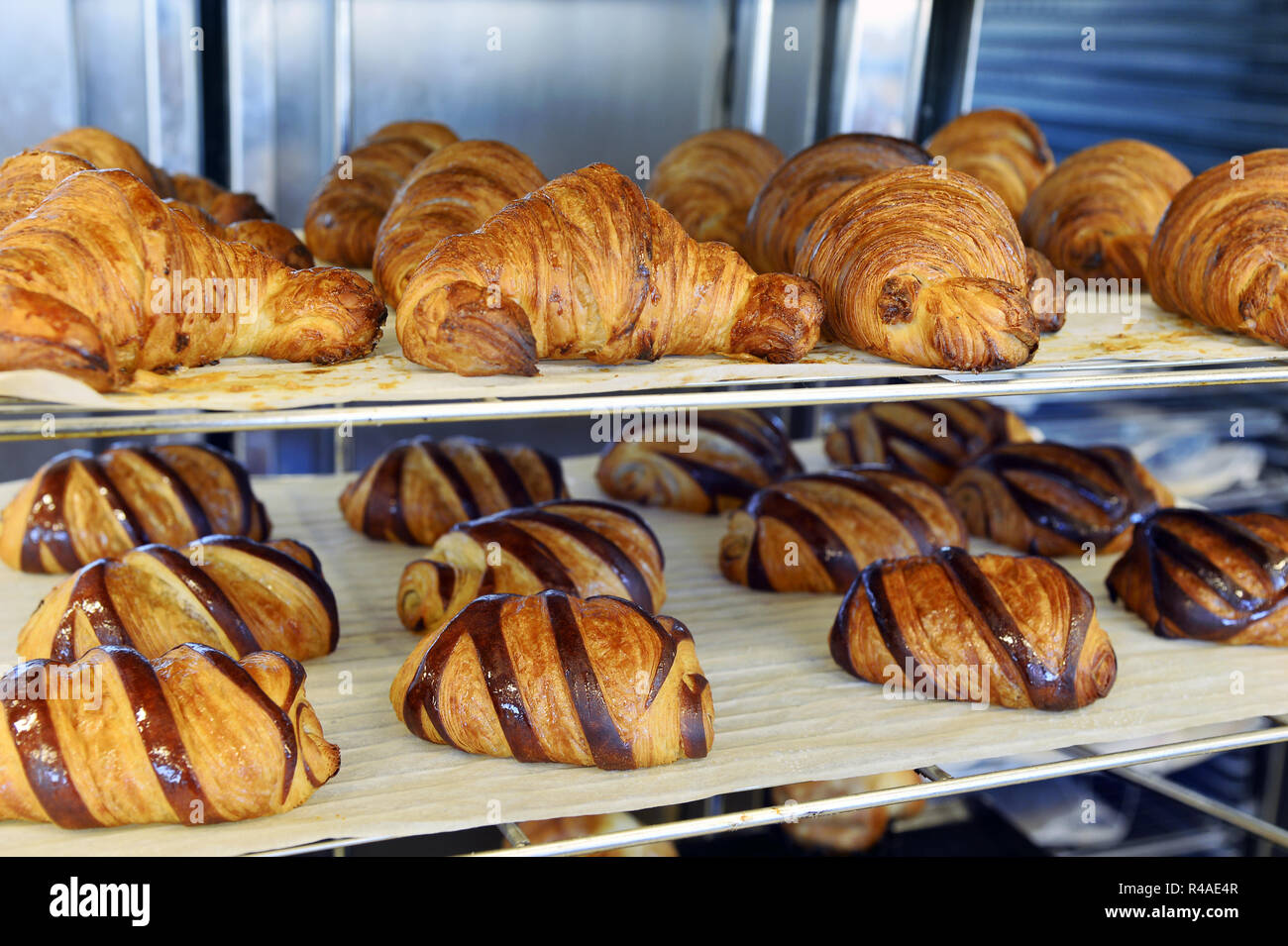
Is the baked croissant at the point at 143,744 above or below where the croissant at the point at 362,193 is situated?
below

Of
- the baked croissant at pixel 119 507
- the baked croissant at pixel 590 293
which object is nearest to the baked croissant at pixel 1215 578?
the baked croissant at pixel 590 293

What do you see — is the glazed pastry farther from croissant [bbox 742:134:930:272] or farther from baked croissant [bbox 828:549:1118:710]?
croissant [bbox 742:134:930:272]

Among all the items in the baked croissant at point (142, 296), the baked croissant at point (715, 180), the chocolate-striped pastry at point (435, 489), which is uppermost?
the baked croissant at point (715, 180)

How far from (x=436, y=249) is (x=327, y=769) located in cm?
59

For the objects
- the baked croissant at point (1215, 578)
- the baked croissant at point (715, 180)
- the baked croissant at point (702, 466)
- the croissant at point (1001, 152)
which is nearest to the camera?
the baked croissant at point (1215, 578)

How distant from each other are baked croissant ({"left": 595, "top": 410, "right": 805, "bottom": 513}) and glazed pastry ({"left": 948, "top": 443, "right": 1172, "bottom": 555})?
0.36 metres

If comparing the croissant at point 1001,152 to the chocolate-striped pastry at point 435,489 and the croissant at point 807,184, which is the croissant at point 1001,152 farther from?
the chocolate-striped pastry at point 435,489

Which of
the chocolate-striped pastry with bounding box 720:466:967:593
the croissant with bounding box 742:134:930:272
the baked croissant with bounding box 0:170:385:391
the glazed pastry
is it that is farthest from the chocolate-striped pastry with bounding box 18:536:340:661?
the glazed pastry

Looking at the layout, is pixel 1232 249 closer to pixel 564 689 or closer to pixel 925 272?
pixel 925 272

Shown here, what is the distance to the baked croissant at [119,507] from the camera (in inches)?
74.8

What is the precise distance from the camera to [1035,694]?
5.33 ft

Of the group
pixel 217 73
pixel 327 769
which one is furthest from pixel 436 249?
pixel 217 73

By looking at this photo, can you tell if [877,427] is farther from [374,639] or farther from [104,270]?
[104,270]

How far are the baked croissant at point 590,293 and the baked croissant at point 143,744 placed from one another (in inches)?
16.5
